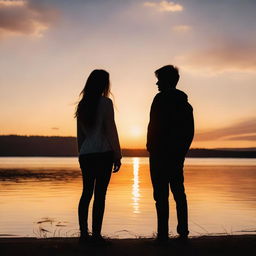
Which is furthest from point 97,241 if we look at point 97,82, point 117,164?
point 97,82

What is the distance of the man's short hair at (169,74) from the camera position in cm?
684

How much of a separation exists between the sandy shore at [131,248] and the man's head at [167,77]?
7.37ft

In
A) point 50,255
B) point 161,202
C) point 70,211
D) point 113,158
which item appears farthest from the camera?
point 70,211

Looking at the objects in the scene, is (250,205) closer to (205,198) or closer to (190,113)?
(205,198)

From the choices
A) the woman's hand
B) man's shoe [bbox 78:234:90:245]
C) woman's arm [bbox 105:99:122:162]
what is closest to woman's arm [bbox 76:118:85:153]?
woman's arm [bbox 105:99:122:162]

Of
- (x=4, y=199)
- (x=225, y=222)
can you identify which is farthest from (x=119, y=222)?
(x=4, y=199)

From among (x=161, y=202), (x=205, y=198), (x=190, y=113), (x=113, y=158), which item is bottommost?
(x=205, y=198)

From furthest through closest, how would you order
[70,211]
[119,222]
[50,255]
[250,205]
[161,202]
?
[250,205]
[70,211]
[119,222]
[161,202]
[50,255]

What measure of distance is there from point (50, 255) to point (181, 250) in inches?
66.6

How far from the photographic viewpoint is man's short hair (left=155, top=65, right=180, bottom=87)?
6836mm

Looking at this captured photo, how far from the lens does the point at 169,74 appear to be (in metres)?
6.86

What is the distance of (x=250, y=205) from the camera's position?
30125 millimetres

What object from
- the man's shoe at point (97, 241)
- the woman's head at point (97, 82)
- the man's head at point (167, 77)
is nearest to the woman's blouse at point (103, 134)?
the woman's head at point (97, 82)

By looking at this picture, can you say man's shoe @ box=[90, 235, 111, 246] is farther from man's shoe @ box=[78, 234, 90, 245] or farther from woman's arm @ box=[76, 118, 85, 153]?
woman's arm @ box=[76, 118, 85, 153]
